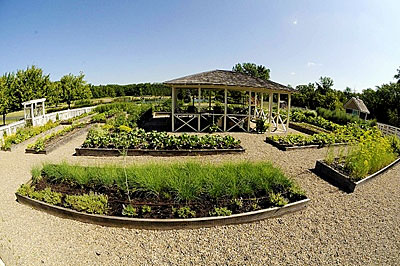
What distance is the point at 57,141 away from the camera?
9.78 m

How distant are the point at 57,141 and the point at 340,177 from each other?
10.6 metres

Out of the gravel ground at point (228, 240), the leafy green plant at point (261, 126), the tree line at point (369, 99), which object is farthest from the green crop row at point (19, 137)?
the tree line at point (369, 99)

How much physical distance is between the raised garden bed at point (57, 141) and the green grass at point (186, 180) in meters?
3.88

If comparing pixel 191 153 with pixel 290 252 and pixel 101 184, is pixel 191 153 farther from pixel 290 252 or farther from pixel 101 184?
pixel 290 252

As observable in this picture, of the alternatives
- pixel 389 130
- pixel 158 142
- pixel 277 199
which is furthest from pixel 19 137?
pixel 389 130

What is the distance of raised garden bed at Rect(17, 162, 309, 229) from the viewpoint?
411 centimetres

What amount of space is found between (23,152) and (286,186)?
373 inches

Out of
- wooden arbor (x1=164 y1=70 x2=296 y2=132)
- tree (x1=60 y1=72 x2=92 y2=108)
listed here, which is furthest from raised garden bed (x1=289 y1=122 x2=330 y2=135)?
tree (x1=60 y1=72 x2=92 y2=108)

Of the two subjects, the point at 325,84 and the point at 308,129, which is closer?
the point at 308,129

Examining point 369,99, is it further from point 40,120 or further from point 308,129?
point 40,120

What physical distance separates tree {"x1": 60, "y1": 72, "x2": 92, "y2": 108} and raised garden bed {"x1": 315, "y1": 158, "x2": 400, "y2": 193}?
25685 millimetres

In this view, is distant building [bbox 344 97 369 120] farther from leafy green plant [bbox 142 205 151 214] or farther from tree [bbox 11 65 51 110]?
tree [bbox 11 65 51 110]

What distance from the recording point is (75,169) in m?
5.27

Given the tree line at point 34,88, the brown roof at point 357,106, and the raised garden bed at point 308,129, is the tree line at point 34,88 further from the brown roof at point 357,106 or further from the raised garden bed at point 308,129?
the brown roof at point 357,106
